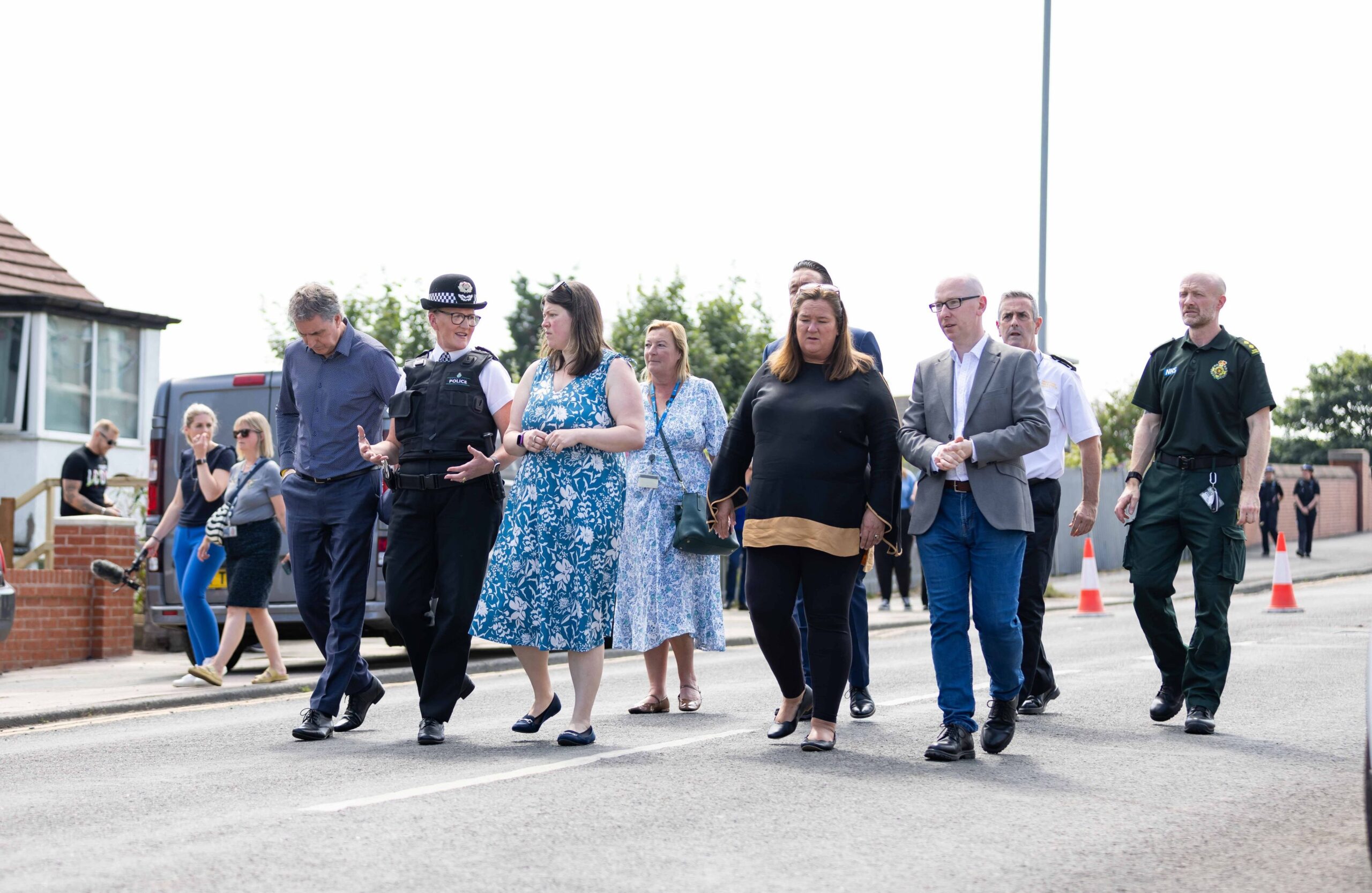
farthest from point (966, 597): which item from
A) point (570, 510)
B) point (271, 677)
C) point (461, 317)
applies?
point (271, 677)

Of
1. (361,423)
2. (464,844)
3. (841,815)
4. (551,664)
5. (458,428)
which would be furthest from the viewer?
(551,664)

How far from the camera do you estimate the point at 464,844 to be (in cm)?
504

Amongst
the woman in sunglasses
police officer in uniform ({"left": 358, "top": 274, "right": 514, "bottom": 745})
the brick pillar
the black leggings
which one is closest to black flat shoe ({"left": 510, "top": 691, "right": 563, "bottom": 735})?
police officer in uniform ({"left": 358, "top": 274, "right": 514, "bottom": 745})

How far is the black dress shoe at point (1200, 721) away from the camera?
302 inches

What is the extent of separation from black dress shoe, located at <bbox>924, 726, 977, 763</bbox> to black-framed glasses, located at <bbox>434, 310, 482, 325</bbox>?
2.87 meters

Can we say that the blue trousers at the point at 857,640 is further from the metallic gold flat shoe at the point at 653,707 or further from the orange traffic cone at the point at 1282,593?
the orange traffic cone at the point at 1282,593

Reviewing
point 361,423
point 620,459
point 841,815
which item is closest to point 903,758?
point 841,815

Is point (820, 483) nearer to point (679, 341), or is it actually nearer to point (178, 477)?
point (679, 341)

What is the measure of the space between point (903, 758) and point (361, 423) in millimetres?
3145

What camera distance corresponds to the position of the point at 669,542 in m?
8.99

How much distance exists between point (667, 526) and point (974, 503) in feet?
7.87

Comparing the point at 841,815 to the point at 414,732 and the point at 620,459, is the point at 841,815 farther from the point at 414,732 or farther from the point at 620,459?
the point at 414,732

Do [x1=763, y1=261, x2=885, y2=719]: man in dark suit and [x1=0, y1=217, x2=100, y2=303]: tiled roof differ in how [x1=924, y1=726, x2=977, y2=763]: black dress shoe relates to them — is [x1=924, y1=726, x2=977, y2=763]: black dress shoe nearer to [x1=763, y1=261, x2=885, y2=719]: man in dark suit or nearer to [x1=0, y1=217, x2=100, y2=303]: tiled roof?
[x1=763, y1=261, x2=885, y2=719]: man in dark suit

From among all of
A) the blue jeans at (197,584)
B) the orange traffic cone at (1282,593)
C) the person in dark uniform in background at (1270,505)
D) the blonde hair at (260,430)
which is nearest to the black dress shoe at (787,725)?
the blonde hair at (260,430)
